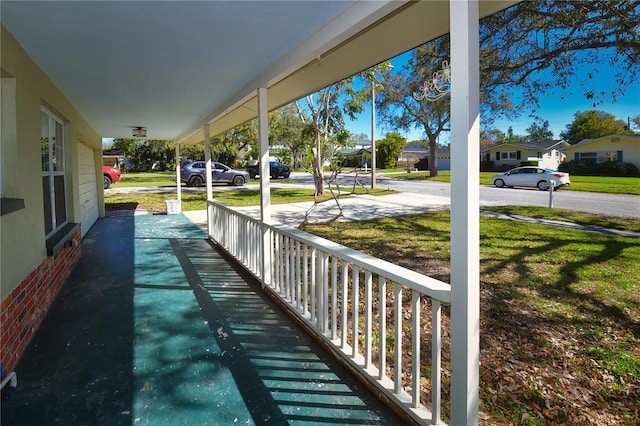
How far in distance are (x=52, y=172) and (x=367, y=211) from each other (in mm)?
7849

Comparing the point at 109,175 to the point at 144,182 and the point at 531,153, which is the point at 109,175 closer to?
the point at 144,182

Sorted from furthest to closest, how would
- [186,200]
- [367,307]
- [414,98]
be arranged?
[186,200] < [414,98] < [367,307]

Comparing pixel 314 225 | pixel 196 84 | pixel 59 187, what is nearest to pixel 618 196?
pixel 314 225

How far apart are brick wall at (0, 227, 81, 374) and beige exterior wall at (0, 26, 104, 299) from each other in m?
0.10

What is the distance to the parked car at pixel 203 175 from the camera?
725 inches

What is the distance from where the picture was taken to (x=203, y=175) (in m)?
18.5

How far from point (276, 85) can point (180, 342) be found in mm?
2492

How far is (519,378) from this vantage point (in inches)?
96.9

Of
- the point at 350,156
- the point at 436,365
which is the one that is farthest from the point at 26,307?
the point at 350,156

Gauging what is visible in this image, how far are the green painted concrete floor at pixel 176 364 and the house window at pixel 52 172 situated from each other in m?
0.79

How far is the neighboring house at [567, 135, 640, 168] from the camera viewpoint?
71.8 feet

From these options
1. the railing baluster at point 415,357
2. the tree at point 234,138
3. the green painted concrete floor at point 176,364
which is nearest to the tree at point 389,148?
the tree at point 234,138

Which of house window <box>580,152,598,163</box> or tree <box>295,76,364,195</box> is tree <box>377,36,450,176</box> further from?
house window <box>580,152,598,163</box>

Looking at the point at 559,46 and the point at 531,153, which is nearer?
the point at 559,46
